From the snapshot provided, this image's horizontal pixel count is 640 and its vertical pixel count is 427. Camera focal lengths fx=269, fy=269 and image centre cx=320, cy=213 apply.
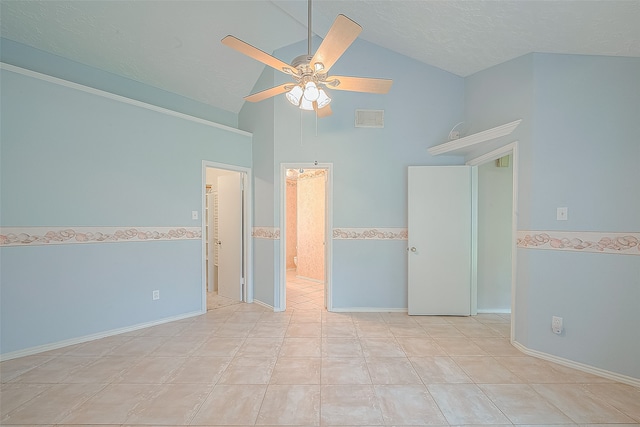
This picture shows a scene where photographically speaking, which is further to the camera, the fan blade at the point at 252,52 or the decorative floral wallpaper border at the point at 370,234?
the decorative floral wallpaper border at the point at 370,234

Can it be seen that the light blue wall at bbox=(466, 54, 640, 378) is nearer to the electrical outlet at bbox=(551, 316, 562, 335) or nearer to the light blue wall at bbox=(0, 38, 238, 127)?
the electrical outlet at bbox=(551, 316, 562, 335)

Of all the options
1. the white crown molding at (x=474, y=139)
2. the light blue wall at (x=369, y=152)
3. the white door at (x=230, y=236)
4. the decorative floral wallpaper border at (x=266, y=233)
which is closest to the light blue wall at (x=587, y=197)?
the white crown molding at (x=474, y=139)

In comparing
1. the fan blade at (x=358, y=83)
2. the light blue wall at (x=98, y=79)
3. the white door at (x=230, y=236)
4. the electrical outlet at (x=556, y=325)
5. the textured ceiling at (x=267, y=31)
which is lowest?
the electrical outlet at (x=556, y=325)

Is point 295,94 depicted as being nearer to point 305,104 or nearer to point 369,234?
point 305,104

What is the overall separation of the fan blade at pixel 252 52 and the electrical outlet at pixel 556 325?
3.09 m

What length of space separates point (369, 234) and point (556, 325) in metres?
2.05

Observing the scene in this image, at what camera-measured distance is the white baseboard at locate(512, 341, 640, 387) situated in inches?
83.0

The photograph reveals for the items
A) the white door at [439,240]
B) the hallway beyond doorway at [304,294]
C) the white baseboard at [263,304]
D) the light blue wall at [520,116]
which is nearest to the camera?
the light blue wall at [520,116]

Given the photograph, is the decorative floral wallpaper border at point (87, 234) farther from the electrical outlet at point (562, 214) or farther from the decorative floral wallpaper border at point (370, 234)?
the electrical outlet at point (562, 214)

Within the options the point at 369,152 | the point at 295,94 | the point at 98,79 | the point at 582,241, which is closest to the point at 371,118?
the point at 369,152

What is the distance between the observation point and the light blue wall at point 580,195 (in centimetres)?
216

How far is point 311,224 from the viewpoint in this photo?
19.5 feet

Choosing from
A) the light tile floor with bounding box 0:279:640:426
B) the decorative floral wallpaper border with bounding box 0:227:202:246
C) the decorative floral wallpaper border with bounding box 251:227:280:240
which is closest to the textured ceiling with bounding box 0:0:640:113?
the decorative floral wallpaper border with bounding box 0:227:202:246

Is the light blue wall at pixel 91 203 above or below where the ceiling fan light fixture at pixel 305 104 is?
below
